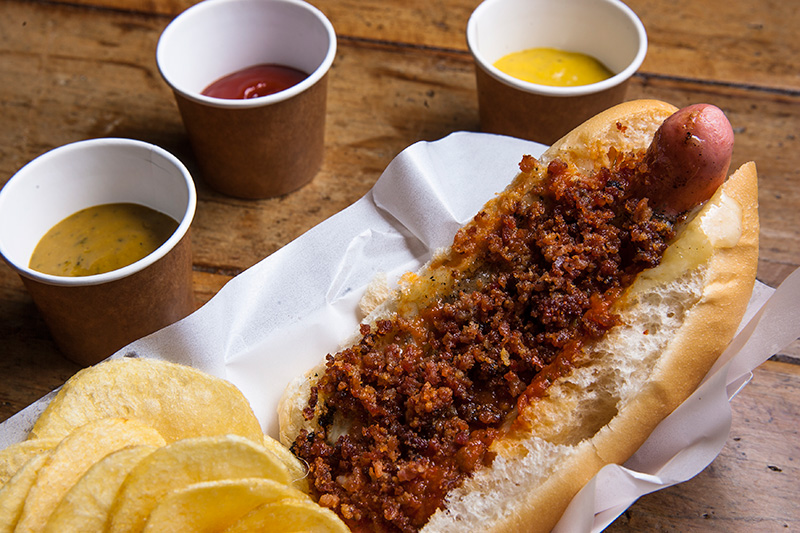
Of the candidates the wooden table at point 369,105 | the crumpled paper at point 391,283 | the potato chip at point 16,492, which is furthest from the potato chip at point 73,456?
the wooden table at point 369,105

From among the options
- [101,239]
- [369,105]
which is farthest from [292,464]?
[369,105]

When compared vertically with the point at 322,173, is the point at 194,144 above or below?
above

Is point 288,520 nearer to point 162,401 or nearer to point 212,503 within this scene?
point 212,503

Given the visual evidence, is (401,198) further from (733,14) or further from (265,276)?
(733,14)

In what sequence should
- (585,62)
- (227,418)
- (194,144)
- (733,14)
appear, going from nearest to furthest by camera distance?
1. (227,418)
2. (194,144)
3. (585,62)
4. (733,14)

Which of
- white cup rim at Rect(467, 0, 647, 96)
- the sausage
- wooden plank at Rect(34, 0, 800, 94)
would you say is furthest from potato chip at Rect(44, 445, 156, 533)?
wooden plank at Rect(34, 0, 800, 94)

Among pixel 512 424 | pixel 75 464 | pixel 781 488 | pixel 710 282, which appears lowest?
pixel 781 488

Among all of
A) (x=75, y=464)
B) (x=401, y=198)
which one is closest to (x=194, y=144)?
(x=401, y=198)

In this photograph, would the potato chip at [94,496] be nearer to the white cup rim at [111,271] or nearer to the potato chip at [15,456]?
the potato chip at [15,456]
